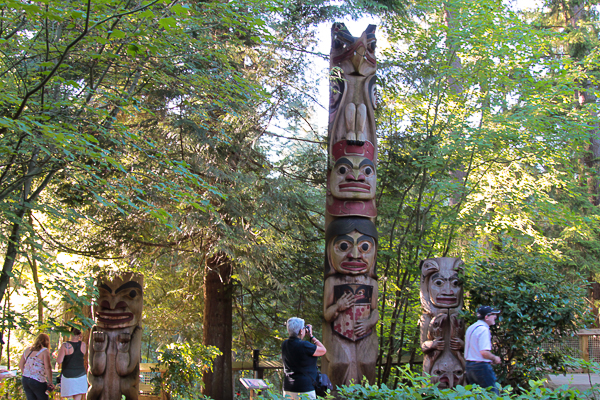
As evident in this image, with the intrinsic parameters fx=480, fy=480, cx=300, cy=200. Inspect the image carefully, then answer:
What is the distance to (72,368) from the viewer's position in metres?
6.40

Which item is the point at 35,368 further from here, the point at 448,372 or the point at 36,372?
the point at 448,372

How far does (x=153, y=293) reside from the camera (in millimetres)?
11633

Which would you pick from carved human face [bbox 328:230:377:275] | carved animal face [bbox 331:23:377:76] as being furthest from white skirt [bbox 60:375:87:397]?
carved animal face [bbox 331:23:377:76]

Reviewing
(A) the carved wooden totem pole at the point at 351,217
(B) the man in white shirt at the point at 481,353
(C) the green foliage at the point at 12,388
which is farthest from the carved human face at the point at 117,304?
(B) the man in white shirt at the point at 481,353

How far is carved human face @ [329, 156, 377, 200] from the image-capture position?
7746mm

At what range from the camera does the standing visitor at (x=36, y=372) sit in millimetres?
6152

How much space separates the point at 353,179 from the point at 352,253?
1204 mm

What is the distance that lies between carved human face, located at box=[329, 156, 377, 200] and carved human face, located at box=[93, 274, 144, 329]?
3.57m

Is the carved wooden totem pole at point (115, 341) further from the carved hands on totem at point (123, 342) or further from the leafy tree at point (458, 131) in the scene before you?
the leafy tree at point (458, 131)

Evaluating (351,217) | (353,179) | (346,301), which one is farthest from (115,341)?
(353,179)

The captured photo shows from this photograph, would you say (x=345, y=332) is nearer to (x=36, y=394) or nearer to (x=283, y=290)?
(x=283, y=290)

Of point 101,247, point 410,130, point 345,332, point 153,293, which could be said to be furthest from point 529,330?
point 153,293

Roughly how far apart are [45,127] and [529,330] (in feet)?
20.4

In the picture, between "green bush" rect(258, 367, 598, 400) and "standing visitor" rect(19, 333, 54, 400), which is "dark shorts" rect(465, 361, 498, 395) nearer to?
"green bush" rect(258, 367, 598, 400)
